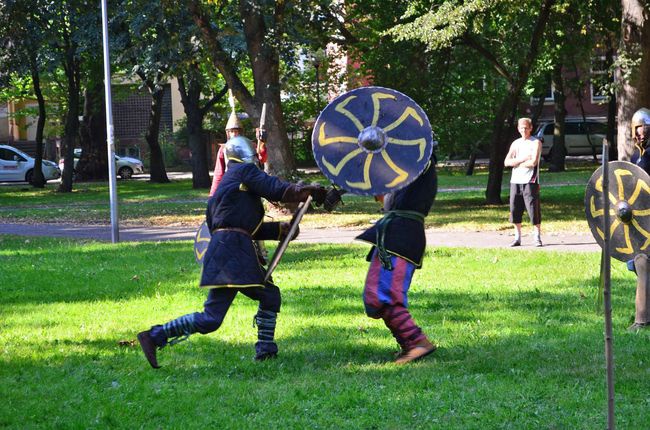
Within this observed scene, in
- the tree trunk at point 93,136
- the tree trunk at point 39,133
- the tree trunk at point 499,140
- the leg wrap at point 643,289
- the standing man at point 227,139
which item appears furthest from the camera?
the tree trunk at point 93,136

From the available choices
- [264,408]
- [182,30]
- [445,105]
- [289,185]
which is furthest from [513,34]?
[264,408]

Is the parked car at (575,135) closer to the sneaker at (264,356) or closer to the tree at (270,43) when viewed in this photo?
the tree at (270,43)

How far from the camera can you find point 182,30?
74.8 feet

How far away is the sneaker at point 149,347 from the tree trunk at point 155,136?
29704 millimetres

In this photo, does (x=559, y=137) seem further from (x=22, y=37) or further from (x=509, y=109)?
(x=22, y=37)

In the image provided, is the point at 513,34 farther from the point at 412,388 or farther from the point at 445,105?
the point at 412,388

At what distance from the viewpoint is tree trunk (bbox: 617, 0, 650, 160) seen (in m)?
17.8

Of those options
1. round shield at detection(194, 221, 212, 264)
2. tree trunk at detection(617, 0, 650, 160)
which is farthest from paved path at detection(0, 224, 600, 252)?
round shield at detection(194, 221, 212, 264)

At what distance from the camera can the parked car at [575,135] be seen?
47406 mm

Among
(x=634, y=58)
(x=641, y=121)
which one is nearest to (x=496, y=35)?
(x=634, y=58)

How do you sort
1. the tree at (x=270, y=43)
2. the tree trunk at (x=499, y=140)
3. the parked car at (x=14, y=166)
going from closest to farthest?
the tree at (x=270, y=43) → the tree trunk at (x=499, y=140) → the parked car at (x=14, y=166)

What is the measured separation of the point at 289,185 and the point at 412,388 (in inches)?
64.6

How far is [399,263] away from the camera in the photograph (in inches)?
291

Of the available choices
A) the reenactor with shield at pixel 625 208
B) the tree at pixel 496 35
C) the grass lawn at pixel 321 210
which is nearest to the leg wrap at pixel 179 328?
the reenactor with shield at pixel 625 208
